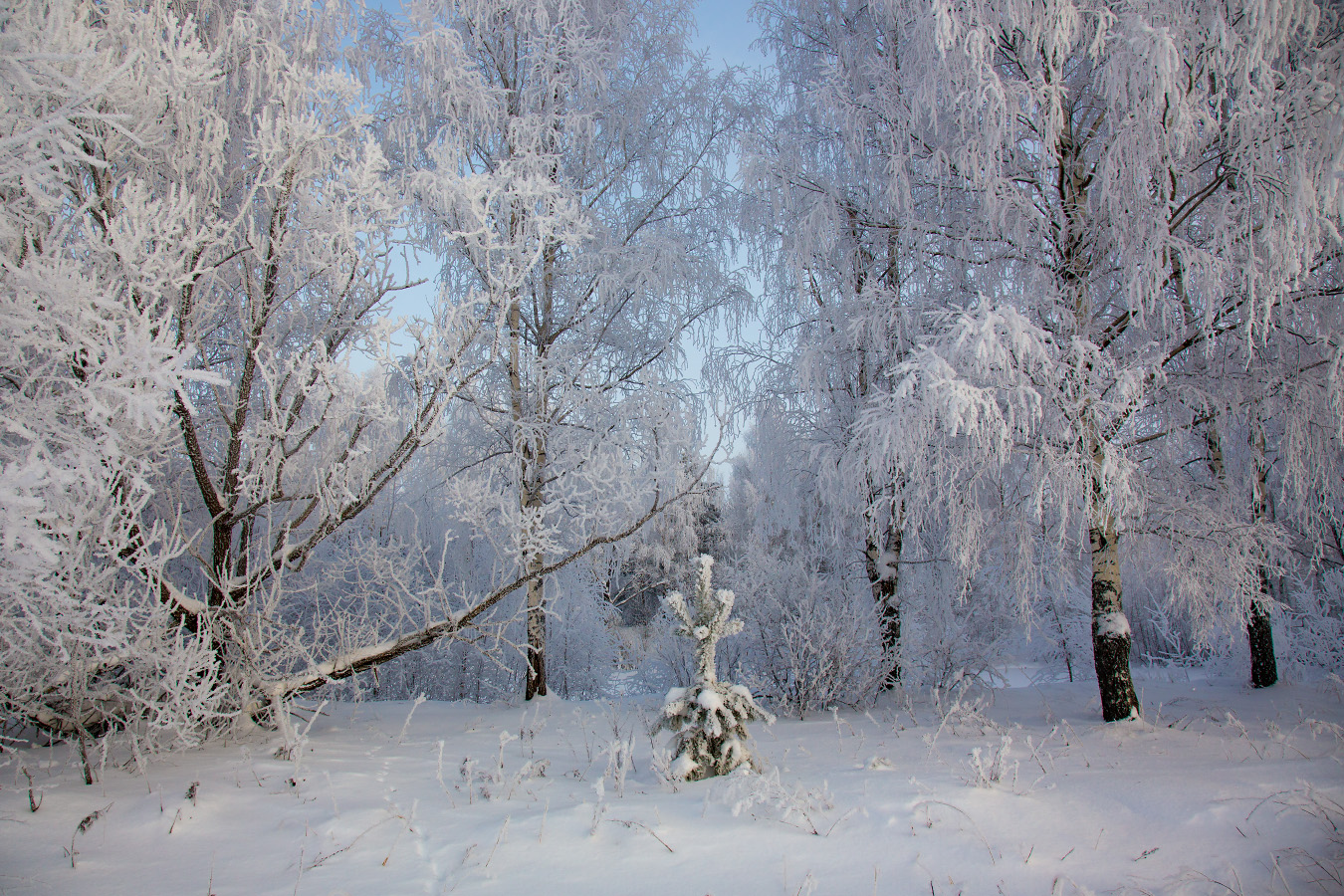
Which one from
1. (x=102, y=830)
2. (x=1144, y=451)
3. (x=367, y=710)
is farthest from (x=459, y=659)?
(x=1144, y=451)

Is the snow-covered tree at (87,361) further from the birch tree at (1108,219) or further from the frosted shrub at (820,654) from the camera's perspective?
the frosted shrub at (820,654)

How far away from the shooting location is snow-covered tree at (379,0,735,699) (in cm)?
631

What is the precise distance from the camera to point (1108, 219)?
5176 millimetres

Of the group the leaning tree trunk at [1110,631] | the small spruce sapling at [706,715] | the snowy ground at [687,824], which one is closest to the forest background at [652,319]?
the leaning tree trunk at [1110,631]

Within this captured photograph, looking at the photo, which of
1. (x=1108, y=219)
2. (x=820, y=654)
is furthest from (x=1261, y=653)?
(x=1108, y=219)

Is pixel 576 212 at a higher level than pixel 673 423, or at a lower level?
higher

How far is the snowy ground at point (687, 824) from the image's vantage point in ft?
7.58

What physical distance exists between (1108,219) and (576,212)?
4.52 metres

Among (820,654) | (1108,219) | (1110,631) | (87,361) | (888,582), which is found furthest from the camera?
(888,582)

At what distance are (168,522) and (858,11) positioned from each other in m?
8.90

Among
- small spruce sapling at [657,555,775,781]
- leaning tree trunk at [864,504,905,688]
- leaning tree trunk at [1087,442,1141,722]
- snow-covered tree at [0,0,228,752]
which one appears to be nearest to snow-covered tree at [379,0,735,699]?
small spruce sapling at [657,555,775,781]

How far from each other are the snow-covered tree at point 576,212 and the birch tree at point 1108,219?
2.56m

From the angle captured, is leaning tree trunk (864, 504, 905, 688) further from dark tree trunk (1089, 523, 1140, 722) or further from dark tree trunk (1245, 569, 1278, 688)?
dark tree trunk (1245, 569, 1278, 688)

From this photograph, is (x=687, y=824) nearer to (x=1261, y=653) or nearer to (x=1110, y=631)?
(x=1110, y=631)
